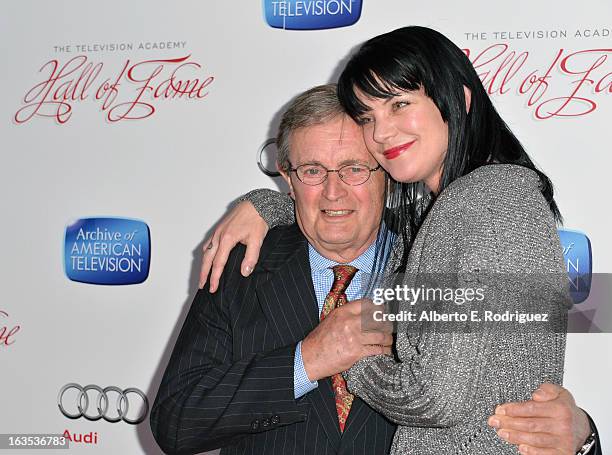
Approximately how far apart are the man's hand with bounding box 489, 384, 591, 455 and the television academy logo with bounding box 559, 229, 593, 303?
1214 millimetres

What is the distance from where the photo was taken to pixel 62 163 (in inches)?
124

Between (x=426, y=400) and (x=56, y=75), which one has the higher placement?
(x=56, y=75)

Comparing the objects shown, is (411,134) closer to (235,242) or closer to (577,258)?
(235,242)

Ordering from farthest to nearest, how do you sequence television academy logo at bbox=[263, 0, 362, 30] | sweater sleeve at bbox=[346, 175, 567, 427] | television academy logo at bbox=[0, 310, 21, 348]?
television academy logo at bbox=[0, 310, 21, 348]
television academy logo at bbox=[263, 0, 362, 30]
sweater sleeve at bbox=[346, 175, 567, 427]

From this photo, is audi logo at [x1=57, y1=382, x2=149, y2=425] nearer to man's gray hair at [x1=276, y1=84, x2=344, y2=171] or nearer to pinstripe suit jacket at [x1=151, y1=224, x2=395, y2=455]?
pinstripe suit jacket at [x1=151, y1=224, x2=395, y2=455]

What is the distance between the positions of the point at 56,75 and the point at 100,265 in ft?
2.66

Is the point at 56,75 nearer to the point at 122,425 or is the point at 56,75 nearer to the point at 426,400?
the point at 122,425

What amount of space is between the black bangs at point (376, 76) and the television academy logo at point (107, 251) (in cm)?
156

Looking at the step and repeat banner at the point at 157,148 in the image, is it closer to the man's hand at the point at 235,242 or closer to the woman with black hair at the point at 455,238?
the man's hand at the point at 235,242

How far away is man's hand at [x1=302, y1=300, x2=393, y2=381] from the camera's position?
158cm

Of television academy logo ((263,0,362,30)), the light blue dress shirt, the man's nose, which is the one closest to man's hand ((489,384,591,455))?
the light blue dress shirt

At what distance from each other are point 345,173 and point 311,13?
115 cm

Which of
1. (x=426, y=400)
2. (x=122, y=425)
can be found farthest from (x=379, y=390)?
(x=122, y=425)

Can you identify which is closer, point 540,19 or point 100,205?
point 540,19
